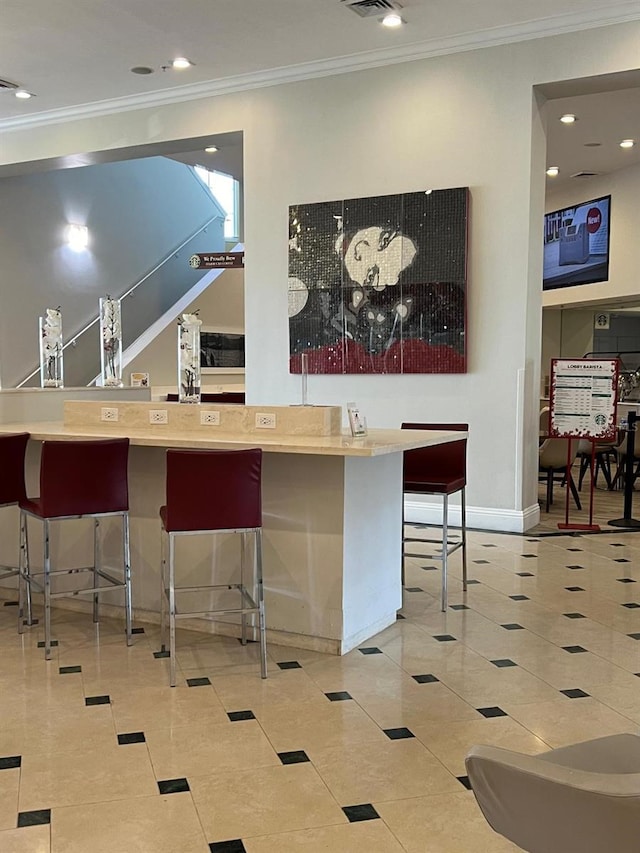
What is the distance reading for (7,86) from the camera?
7500 mm

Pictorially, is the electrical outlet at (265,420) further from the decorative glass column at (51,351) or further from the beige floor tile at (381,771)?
the decorative glass column at (51,351)

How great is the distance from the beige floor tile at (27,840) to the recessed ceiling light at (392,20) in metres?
5.43

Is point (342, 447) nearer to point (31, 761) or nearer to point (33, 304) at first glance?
point (31, 761)

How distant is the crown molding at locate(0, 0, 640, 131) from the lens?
19.3ft

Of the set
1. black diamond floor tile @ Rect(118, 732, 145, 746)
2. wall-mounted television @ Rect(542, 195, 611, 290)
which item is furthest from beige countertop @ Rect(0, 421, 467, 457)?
wall-mounted television @ Rect(542, 195, 611, 290)

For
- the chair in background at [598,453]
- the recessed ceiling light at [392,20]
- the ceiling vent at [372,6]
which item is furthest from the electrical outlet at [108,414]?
the chair in background at [598,453]

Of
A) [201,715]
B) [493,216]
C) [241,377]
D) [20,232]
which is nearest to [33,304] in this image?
[20,232]

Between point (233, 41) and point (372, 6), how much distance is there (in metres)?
1.26

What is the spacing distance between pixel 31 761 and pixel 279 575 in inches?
57.6

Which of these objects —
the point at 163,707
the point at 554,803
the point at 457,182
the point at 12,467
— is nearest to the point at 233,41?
the point at 457,182

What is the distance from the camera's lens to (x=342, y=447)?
141 inches

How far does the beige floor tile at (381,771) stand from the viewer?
8.61ft

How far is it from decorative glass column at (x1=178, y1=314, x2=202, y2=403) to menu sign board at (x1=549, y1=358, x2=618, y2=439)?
3.06 meters

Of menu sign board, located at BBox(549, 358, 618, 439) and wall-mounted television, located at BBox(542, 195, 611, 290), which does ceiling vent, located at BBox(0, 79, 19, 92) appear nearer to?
menu sign board, located at BBox(549, 358, 618, 439)
